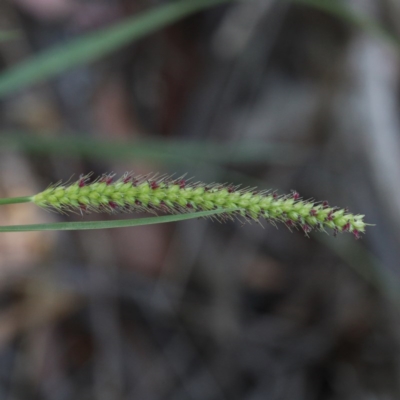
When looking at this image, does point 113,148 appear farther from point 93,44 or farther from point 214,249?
point 214,249

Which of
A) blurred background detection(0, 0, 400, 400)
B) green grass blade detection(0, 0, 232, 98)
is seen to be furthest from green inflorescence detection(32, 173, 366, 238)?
blurred background detection(0, 0, 400, 400)

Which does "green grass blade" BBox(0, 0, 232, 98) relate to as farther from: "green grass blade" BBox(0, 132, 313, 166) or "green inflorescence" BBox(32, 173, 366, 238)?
"green inflorescence" BBox(32, 173, 366, 238)

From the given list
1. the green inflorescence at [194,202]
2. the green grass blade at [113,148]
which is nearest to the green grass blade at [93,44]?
the green grass blade at [113,148]

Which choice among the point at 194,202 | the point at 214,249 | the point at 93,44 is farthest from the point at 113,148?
the point at 214,249

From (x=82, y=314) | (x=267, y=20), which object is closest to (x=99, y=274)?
(x=82, y=314)

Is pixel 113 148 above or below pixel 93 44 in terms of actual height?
below

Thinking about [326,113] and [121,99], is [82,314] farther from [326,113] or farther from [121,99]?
[326,113]

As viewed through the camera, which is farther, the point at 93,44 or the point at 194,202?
the point at 93,44

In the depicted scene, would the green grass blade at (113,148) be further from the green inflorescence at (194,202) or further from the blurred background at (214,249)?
the green inflorescence at (194,202)

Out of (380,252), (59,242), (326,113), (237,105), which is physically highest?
(237,105)
